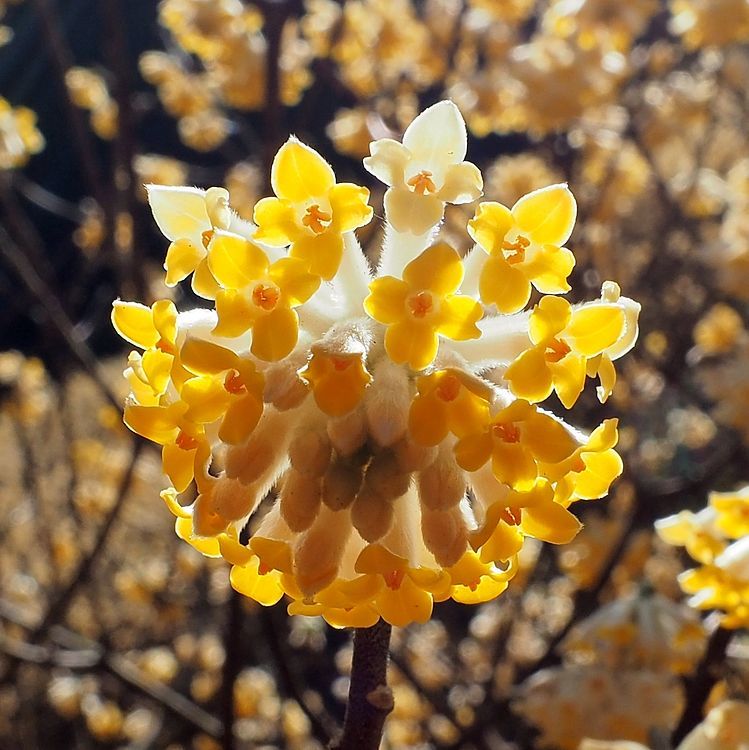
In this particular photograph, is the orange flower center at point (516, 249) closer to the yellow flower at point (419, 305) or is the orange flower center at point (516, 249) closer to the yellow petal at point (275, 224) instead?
the yellow flower at point (419, 305)

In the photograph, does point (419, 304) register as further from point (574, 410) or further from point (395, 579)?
point (574, 410)

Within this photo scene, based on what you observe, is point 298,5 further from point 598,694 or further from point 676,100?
point 676,100

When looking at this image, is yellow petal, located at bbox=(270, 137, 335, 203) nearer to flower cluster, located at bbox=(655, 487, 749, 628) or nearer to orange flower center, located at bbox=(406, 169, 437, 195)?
orange flower center, located at bbox=(406, 169, 437, 195)

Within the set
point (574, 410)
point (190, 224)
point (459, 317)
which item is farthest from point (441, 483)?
point (574, 410)

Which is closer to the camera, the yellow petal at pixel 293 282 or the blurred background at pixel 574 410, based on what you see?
the yellow petal at pixel 293 282

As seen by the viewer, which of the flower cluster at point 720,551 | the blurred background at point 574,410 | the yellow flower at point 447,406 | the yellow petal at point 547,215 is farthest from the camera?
the blurred background at point 574,410

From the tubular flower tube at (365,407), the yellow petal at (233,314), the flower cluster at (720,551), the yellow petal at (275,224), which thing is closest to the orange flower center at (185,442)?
the tubular flower tube at (365,407)
